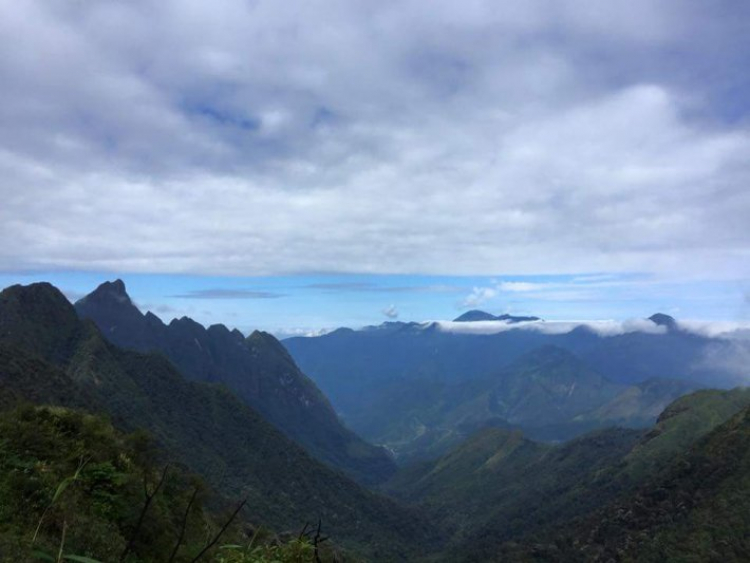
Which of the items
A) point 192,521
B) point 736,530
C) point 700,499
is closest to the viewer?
point 192,521

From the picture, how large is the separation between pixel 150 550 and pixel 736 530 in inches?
5551

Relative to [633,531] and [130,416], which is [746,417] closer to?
[633,531]

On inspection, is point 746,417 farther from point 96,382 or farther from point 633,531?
point 96,382

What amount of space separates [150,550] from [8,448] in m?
11.7

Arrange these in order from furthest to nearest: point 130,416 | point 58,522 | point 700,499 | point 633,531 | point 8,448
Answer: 1. point 130,416
2. point 633,531
3. point 700,499
4. point 8,448
5. point 58,522

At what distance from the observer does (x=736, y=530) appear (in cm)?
12825

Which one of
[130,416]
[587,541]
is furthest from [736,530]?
[130,416]

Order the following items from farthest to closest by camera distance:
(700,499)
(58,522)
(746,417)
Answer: (746,417)
(700,499)
(58,522)

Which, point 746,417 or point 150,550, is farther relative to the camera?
point 746,417

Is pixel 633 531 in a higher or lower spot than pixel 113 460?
lower

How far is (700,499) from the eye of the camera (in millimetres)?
149875

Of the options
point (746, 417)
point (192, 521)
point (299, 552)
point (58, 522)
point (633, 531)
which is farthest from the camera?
point (746, 417)

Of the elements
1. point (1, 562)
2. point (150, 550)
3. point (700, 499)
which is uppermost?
point (1, 562)

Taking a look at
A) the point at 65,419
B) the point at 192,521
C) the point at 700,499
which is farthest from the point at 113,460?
the point at 700,499
